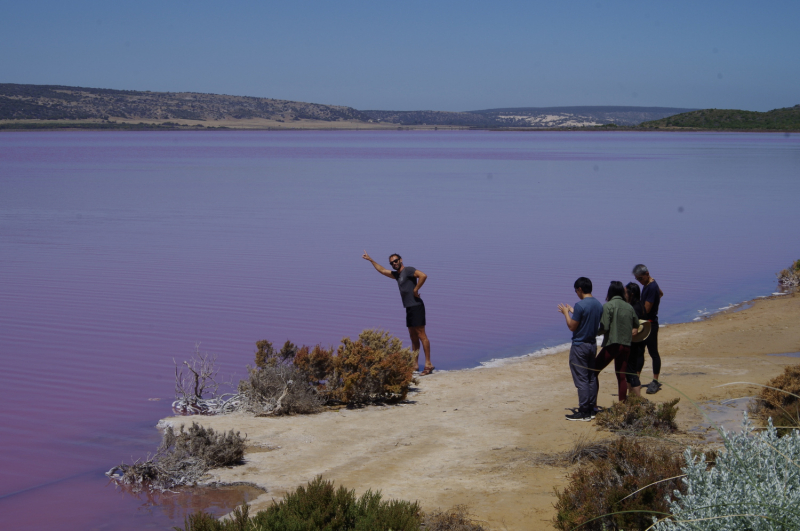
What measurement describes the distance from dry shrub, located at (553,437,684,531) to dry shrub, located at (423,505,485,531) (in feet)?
1.84

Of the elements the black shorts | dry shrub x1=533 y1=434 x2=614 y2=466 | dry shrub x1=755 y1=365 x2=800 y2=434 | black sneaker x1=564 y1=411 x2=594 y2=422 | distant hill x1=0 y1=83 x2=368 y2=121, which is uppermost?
distant hill x1=0 y1=83 x2=368 y2=121

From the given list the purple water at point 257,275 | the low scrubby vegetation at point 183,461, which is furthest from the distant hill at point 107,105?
the low scrubby vegetation at point 183,461

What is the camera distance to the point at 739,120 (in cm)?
13012

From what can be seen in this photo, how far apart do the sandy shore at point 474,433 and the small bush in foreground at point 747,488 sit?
2.04 metres

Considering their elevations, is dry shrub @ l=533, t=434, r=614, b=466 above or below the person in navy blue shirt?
below

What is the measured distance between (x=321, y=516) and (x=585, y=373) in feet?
12.9

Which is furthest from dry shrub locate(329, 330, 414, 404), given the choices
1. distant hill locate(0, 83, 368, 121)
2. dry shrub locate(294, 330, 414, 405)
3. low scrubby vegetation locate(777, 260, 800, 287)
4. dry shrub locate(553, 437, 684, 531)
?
distant hill locate(0, 83, 368, 121)

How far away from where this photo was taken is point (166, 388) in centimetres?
919

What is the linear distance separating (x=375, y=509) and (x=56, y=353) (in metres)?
7.50

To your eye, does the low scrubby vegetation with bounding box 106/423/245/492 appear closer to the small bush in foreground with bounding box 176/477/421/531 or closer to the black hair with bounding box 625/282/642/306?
the small bush in foreground with bounding box 176/477/421/531

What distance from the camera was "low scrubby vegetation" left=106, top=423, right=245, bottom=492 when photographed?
634 centimetres

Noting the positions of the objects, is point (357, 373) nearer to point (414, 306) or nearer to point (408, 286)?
point (414, 306)

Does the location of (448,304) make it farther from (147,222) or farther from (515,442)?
(147,222)

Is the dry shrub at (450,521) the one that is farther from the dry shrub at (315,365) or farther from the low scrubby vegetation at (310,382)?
the dry shrub at (315,365)
